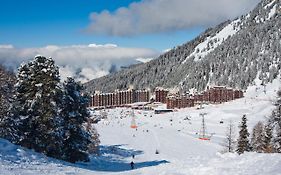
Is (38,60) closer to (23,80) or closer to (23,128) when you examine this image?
(23,80)

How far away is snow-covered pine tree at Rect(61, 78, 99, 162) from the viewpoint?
127 ft

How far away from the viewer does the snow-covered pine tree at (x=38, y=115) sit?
3562 cm

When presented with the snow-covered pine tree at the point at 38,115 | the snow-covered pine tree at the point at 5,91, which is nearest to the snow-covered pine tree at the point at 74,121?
the snow-covered pine tree at the point at 38,115

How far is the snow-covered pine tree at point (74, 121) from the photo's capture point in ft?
127

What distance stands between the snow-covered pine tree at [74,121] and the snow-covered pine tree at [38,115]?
69.7 inches

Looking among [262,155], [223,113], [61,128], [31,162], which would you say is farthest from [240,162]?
[223,113]

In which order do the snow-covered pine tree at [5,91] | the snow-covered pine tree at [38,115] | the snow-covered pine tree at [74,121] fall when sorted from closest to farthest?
the snow-covered pine tree at [5,91]
the snow-covered pine tree at [38,115]
the snow-covered pine tree at [74,121]

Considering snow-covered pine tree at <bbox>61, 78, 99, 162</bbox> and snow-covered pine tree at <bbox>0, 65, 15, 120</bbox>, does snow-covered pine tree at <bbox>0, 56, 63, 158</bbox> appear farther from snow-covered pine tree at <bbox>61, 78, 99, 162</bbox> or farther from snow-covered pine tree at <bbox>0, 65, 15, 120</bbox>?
snow-covered pine tree at <bbox>61, 78, 99, 162</bbox>

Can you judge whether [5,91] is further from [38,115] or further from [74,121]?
[74,121]

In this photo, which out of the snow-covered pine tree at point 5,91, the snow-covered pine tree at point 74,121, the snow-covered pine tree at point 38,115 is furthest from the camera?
the snow-covered pine tree at point 74,121

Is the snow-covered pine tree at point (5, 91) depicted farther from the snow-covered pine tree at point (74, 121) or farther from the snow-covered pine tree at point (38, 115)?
the snow-covered pine tree at point (74, 121)

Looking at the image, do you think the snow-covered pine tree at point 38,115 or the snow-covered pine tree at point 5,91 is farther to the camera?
the snow-covered pine tree at point 38,115

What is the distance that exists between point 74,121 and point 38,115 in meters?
4.37

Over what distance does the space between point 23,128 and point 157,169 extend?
14461 mm
